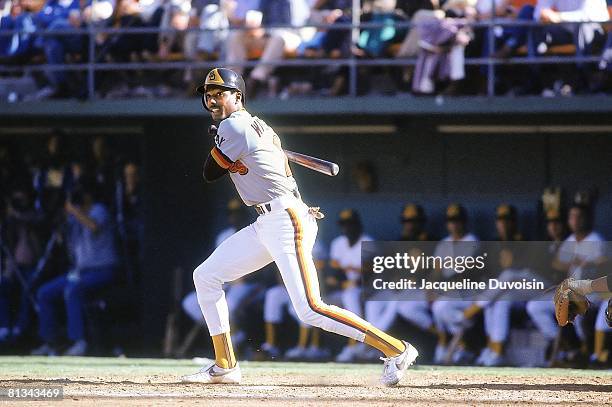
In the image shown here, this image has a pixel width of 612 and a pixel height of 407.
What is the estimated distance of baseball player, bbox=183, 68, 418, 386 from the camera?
796 centimetres

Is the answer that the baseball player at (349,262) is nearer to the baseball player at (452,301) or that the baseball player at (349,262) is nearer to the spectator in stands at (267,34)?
the baseball player at (452,301)

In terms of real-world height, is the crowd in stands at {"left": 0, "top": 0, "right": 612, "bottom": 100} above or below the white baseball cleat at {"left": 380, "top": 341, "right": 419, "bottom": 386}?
Result: above

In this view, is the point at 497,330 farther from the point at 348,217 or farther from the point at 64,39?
the point at 64,39

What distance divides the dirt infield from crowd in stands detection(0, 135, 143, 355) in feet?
8.77

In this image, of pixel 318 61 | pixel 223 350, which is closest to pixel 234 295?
pixel 318 61

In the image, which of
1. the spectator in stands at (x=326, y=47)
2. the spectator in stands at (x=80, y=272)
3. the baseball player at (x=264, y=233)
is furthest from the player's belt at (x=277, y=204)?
the spectator in stands at (x=80, y=272)

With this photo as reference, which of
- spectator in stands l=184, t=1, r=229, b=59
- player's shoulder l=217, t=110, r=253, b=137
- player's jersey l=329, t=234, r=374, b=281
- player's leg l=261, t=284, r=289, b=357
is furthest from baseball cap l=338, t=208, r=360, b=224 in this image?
player's shoulder l=217, t=110, r=253, b=137

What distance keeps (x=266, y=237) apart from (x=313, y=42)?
5.71 meters

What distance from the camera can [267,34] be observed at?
13.4 meters

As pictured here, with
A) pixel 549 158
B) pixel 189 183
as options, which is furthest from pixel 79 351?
pixel 549 158

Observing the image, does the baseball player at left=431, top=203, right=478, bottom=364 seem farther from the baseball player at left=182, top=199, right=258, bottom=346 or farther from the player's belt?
the player's belt

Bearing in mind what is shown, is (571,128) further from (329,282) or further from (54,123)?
(54,123)

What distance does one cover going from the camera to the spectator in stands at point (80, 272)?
45.0ft

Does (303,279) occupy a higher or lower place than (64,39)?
lower
